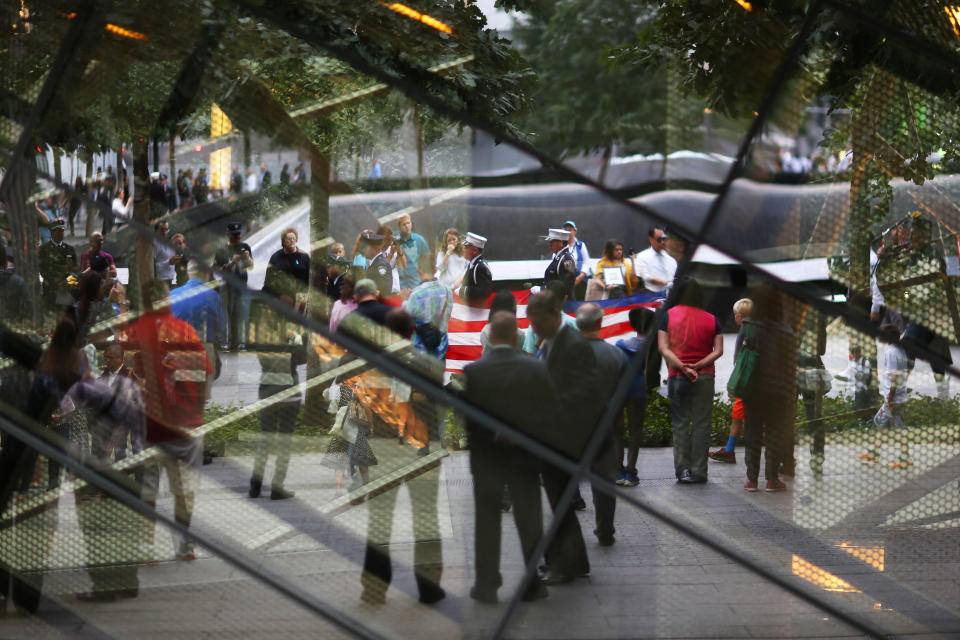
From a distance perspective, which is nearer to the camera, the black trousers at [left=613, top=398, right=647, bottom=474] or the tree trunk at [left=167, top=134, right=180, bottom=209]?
the black trousers at [left=613, top=398, right=647, bottom=474]

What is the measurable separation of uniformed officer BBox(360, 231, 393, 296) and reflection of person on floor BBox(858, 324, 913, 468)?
140cm

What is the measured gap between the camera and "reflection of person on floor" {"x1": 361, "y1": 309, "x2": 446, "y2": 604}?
7.93ft

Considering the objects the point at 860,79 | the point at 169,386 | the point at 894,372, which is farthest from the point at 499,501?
the point at 860,79

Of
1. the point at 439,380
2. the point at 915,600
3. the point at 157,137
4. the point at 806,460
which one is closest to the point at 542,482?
the point at 439,380

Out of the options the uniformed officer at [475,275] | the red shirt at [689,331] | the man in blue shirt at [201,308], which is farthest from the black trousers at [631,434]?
the man in blue shirt at [201,308]

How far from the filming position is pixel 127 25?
269 centimetres

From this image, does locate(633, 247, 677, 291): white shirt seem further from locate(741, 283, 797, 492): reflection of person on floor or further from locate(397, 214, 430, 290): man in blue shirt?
locate(397, 214, 430, 290): man in blue shirt

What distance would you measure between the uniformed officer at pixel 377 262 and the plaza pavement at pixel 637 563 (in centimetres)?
43

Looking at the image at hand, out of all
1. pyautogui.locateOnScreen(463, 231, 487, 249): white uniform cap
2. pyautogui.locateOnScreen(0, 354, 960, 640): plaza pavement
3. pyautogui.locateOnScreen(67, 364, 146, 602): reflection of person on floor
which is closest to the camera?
pyautogui.locateOnScreen(0, 354, 960, 640): plaza pavement

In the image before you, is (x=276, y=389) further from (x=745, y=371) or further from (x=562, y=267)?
(x=745, y=371)

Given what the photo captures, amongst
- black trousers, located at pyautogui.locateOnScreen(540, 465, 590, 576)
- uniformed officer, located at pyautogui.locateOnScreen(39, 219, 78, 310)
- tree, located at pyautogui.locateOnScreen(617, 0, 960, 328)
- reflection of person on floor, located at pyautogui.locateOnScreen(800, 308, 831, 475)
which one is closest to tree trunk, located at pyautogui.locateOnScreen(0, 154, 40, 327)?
uniformed officer, located at pyautogui.locateOnScreen(39, 219, 78, 310)

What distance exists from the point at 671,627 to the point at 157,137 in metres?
2.02

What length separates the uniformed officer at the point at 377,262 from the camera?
2516mm

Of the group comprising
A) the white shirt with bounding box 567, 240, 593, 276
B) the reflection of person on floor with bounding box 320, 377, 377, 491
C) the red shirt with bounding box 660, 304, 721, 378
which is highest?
the white shirt with bounding box 567, 240, 593, 276
